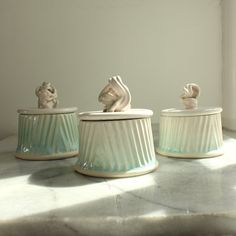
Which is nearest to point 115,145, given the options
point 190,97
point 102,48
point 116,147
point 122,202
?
point 116,147

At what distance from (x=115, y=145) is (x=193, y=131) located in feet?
0.65

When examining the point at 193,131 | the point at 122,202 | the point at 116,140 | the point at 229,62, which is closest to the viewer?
the point at 122,202

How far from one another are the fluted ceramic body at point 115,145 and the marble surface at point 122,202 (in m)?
0.02

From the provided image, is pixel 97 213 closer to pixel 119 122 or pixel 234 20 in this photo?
pixel 119 122

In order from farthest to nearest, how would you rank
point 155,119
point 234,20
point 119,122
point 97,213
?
point 155,119
point 234,20
point 119,122
point 97,213

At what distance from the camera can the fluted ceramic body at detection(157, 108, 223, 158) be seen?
24.2 inches

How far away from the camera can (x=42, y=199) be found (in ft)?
1.35

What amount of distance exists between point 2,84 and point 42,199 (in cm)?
72

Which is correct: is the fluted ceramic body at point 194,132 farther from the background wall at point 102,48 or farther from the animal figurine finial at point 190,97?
the background wall at point 102,48

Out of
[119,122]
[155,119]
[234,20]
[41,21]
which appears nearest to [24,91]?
[41,21]

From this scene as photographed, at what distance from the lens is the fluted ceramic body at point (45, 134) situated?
0.66 metres

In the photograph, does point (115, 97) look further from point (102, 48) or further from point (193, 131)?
point (102, 48)

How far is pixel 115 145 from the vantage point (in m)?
0.51

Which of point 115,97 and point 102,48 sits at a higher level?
point 102,48
